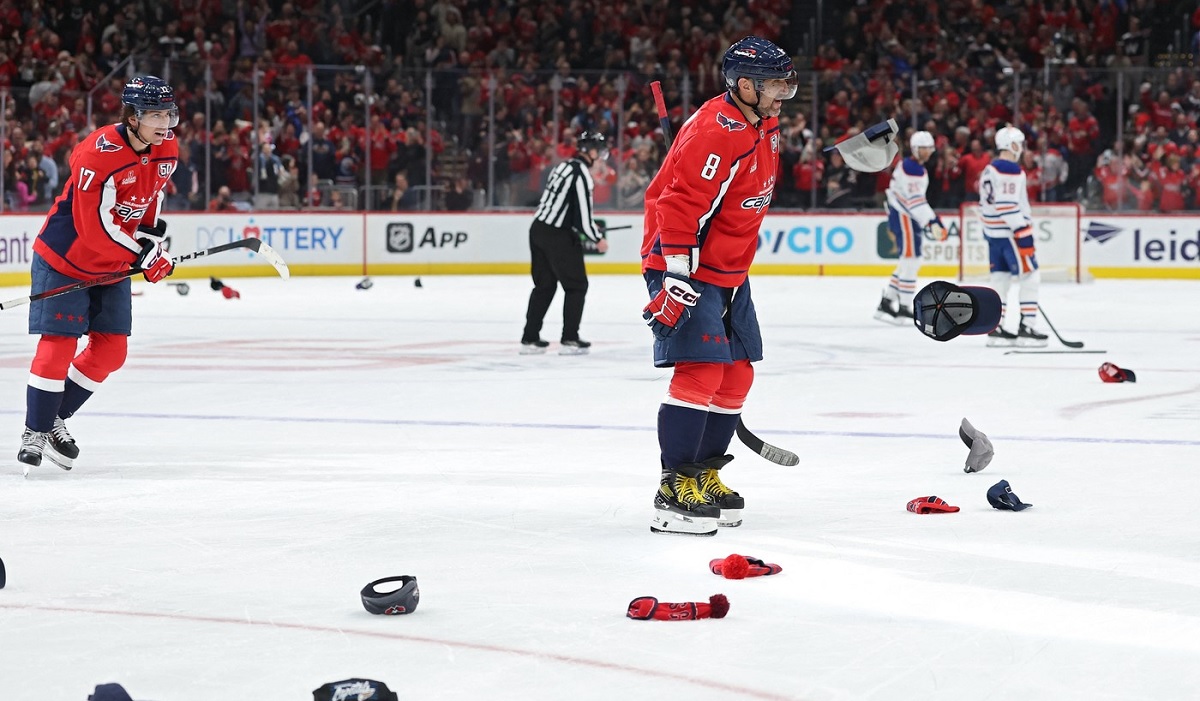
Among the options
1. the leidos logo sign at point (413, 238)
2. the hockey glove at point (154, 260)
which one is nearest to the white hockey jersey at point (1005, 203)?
the hockey glove at point (154, 260)

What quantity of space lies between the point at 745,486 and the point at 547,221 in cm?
482

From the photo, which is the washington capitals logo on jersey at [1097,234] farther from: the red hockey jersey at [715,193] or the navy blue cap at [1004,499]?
the red hockey jersey at [715,193]

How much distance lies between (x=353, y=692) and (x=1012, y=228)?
822cm

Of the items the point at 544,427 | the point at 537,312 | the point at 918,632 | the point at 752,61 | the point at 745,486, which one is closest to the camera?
the point at 918,632

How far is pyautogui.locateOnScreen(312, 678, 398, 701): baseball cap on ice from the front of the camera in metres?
2.71

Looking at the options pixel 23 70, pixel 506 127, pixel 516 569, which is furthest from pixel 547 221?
pixel 23 70

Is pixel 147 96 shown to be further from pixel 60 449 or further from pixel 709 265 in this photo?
pixel 709 265

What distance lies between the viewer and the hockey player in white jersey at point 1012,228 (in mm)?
10250

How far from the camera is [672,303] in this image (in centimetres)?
442

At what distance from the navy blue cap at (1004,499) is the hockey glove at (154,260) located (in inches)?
106

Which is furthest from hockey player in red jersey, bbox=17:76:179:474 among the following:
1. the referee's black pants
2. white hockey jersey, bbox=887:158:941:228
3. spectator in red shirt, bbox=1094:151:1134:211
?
spectator in red shirt, bbox=1094:151:1134:211

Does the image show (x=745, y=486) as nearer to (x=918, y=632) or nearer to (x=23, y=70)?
(x=918, y=632)

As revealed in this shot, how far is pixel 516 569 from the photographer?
157 inches

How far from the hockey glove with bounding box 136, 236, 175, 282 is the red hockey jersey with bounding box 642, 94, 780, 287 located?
1.81 metres
